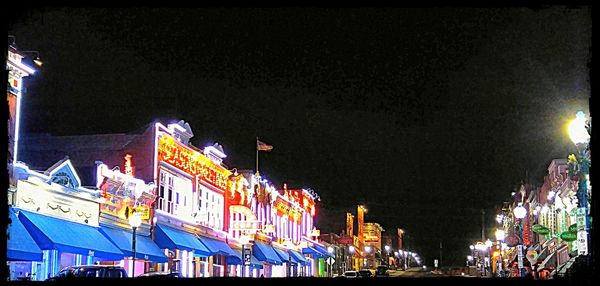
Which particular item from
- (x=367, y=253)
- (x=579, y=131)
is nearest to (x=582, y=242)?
(x=579, y=131)

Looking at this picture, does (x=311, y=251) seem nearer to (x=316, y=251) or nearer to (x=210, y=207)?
(x=316, y=251)

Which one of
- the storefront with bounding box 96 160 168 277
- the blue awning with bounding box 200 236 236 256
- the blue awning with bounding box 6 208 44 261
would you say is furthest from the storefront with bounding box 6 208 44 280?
the blue awning with bounding box 200 236 236 256

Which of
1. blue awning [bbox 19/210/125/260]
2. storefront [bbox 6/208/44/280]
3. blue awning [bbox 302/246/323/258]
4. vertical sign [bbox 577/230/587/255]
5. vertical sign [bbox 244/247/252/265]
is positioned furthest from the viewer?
blue awning [bbox 302/246/323/258]

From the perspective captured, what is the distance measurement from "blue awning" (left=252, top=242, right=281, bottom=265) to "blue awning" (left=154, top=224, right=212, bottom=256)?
11.3m

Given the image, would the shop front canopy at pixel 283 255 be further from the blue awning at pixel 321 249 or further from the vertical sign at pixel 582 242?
the vertical sign at pixel 582 242

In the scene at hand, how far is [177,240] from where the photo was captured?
3631 centimetres

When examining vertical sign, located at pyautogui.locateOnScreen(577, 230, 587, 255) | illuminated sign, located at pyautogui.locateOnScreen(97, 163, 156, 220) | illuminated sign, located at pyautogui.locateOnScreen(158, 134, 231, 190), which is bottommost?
vertical sign, located at pyautogui.locateOnScreen(577, 230, 587, 255)

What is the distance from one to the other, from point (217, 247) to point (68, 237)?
17684 mm

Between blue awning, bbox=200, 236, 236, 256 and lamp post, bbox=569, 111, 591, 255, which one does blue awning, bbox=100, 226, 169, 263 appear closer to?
blue awning, bbox=200, 236, 236, 256

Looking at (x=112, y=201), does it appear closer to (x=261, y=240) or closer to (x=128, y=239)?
(x=128, y=239)

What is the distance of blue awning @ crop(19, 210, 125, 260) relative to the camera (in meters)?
24.9

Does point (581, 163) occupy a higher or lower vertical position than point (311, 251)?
higher

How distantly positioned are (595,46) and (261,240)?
5225 centimetres

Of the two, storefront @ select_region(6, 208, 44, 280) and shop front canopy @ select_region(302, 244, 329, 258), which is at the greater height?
shop front canopy @ select_region(302, 244, 329, 258)
